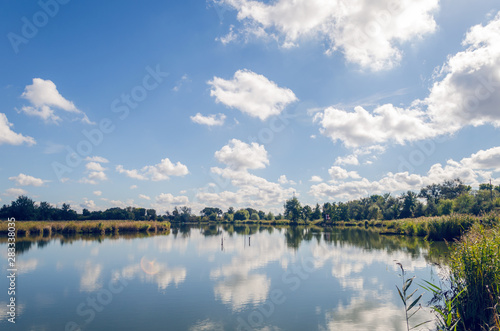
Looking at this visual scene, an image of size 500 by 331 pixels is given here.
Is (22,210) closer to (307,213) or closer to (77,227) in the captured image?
(77,227)

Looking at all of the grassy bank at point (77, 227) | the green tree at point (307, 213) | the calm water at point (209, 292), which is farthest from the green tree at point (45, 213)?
the green tree at point (307, 213)

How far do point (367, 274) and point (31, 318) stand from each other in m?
19.0

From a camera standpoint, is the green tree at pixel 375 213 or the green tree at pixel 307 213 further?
the green tree at pixel 307 213

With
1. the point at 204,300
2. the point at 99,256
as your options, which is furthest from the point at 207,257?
the point at 204,300

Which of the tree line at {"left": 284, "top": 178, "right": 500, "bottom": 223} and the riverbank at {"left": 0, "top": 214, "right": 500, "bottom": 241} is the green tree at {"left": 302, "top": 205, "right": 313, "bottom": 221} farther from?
the riverbank at {"left": 0, "top": 214, "right": 500, "bottom": 241}

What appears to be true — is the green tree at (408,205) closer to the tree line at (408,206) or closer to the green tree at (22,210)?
the tree line at (408,206)

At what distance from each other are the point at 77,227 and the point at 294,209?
269ft

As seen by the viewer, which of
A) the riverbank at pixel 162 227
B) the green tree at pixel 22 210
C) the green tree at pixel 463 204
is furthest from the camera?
Result: the green tree at pixel 22 210

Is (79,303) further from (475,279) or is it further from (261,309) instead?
(475,279)

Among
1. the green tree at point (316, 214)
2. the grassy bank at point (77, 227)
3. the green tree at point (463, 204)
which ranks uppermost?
the green tree at point (463, 204)

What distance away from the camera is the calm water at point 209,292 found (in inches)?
460

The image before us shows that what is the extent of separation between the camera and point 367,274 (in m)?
20.0

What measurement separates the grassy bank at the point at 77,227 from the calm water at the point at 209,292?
79.2 ft

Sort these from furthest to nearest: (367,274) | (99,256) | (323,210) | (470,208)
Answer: (323,210)
(470,208)
(99,256)
(367,274)
